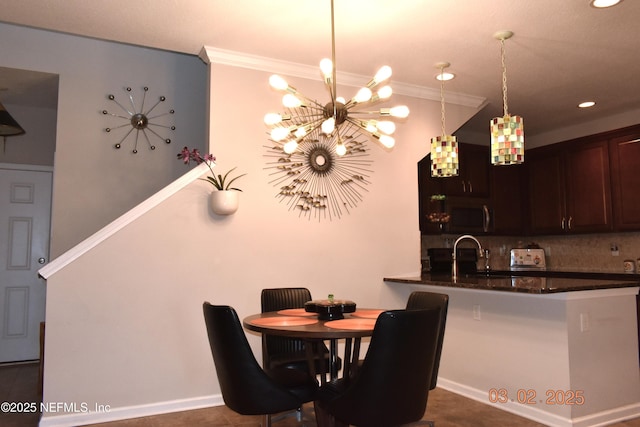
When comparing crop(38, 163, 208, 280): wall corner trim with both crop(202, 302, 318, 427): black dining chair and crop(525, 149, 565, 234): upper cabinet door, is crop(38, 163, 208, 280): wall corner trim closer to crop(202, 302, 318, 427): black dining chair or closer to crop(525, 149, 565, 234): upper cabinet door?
crop(202, 302, 318, 427): black dining chair

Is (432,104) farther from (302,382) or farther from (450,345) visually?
(302,382)

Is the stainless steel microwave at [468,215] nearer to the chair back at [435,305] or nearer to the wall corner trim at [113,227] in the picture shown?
the chair back at [435,305]

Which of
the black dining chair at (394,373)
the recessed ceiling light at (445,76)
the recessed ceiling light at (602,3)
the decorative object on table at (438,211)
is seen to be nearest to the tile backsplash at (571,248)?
the decorative object on table at (438,211)

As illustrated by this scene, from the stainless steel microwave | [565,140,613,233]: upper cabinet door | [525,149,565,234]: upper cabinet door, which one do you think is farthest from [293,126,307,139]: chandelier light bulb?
[525,149,565,234]: upper cabinet door

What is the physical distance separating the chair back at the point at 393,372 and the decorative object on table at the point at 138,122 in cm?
302

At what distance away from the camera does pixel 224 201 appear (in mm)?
3508

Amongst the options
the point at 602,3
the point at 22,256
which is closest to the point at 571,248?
the point at 602,3

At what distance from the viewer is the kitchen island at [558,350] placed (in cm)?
304

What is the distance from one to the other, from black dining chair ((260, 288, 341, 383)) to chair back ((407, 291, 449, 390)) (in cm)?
65

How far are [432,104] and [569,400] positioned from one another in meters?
2.82

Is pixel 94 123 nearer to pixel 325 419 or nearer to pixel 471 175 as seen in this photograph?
pixel 325 419

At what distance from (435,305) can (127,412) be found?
7.29ft

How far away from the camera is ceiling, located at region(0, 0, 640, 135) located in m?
3.03

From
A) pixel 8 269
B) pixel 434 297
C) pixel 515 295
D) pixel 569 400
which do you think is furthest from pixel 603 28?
pixel 8 269
